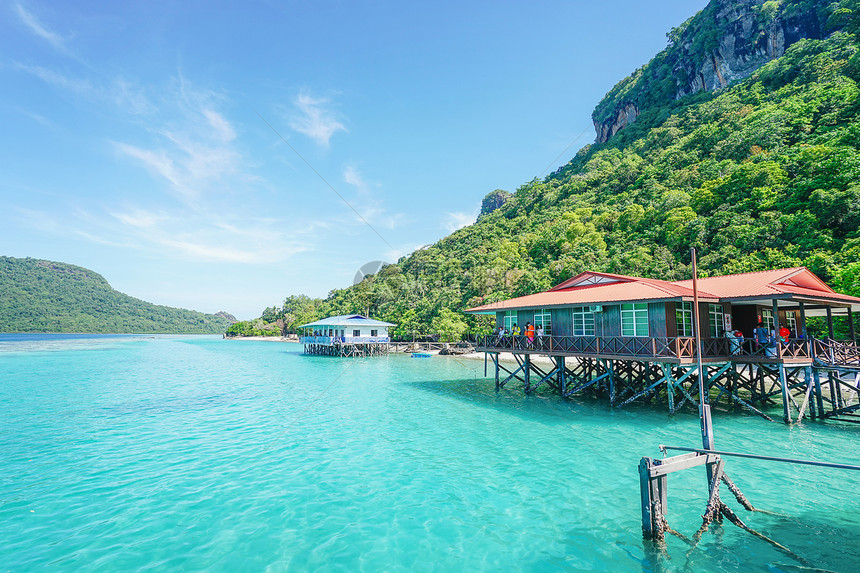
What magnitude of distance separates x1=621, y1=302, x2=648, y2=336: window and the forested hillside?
716 inches

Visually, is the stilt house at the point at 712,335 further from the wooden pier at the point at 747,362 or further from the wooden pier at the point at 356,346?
the wooden pier at the point at 356,346

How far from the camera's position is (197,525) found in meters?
9.37

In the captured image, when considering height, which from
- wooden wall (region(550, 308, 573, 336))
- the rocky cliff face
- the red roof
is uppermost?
the rocky cliff face

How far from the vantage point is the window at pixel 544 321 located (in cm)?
2489

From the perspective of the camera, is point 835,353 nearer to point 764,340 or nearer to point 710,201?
point 764,340

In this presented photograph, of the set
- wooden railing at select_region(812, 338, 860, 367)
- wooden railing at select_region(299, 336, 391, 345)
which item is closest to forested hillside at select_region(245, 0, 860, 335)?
wooden railing at select_region(299, 336, 391, 345)

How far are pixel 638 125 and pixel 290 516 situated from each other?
390 ft

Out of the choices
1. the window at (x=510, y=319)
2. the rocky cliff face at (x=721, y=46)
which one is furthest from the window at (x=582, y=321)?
the rocky cliff face at (x=721, y=46)

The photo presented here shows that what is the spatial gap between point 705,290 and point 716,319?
1.76 metres

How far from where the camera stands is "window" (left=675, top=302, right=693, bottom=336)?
62.8 ft

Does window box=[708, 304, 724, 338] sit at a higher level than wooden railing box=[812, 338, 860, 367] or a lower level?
higher

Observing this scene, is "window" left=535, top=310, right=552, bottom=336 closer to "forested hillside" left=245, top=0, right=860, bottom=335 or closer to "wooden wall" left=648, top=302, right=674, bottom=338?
"wooden wall" left=648, top=302, right=674, bottom=338

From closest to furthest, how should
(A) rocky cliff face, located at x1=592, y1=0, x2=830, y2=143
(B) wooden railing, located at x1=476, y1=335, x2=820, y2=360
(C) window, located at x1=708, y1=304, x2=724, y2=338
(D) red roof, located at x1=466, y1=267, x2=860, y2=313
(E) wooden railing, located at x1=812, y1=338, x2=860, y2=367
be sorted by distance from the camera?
1. (E) wooden railing, located at x1=812, y1=338, x2=860, y2=367
2. (D) red roof, located at x1=466, y1=267, x2=860, y2=313
3. (B) wooden railing, located at x1=476, y1=335, x2=820, y2=360
4. (C) window, located at x1=708, y1=304, x2=724, y2=338
5. (A) rocky cliff face, located at x1=592, y1=0, x2=830, y2=143

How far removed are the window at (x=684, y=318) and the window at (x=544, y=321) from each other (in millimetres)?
7141
